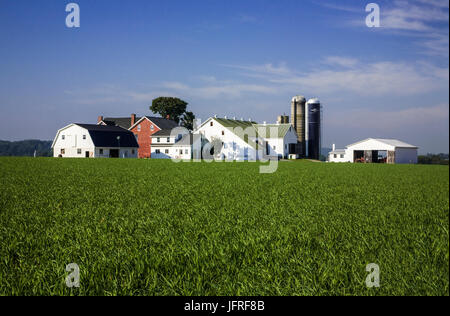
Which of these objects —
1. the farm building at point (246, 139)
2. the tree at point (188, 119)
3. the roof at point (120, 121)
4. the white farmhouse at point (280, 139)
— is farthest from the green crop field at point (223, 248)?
the tree at point (188, 119)

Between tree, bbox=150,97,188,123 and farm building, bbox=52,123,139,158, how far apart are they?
2634 cm

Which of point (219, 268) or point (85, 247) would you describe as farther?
point (85, 247)

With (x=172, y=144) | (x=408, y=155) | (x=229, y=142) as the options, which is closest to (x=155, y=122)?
(x=172, y=144)

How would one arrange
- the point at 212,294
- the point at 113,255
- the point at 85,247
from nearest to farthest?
the point at 212,294 → the point at 113,255 → the point at 85,247

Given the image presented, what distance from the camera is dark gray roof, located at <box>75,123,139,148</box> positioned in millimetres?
53062

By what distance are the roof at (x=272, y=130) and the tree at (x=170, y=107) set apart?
959 inches

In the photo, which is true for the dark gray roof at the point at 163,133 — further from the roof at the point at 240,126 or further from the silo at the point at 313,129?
the silo at the point at 313,129

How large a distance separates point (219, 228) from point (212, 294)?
2.44 metres

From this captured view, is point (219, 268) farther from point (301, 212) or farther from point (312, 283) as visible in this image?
point (301, 212)

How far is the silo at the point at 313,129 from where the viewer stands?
64.8 meters

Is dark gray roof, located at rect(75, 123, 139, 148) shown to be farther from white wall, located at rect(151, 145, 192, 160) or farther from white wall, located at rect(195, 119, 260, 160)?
white wall, located at rect(195, 119, 260, 160)

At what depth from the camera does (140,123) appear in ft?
225

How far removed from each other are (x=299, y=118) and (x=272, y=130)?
1002 cm
